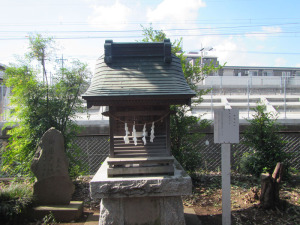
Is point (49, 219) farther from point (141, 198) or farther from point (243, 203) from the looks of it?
point (243, 203)

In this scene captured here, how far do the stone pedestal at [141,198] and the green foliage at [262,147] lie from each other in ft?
9.54

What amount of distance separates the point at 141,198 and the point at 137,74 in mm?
1953

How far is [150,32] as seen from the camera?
5812mm

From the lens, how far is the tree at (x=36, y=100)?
194 inches

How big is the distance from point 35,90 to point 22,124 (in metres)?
0.86

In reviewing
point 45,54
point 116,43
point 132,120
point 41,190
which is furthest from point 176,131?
point 45,54

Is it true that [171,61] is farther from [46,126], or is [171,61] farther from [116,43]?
[46,126]

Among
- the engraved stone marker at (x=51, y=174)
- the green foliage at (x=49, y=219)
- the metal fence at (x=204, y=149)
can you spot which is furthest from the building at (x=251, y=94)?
the green foliage at (x=49, y=219)

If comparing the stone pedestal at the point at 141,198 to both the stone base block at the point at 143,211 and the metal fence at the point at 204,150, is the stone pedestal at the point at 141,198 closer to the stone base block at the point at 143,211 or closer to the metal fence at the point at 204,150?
the stone base block at the point at 143,211

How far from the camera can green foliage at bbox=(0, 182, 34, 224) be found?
379 cm

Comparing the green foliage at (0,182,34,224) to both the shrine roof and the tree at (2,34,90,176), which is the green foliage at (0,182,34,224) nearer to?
the tree at (2,34,90,176)

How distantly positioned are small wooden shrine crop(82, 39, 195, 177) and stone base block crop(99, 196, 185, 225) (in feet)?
1.44

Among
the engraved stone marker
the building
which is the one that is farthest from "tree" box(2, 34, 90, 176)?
the building

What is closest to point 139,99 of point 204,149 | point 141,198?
point 141,198
